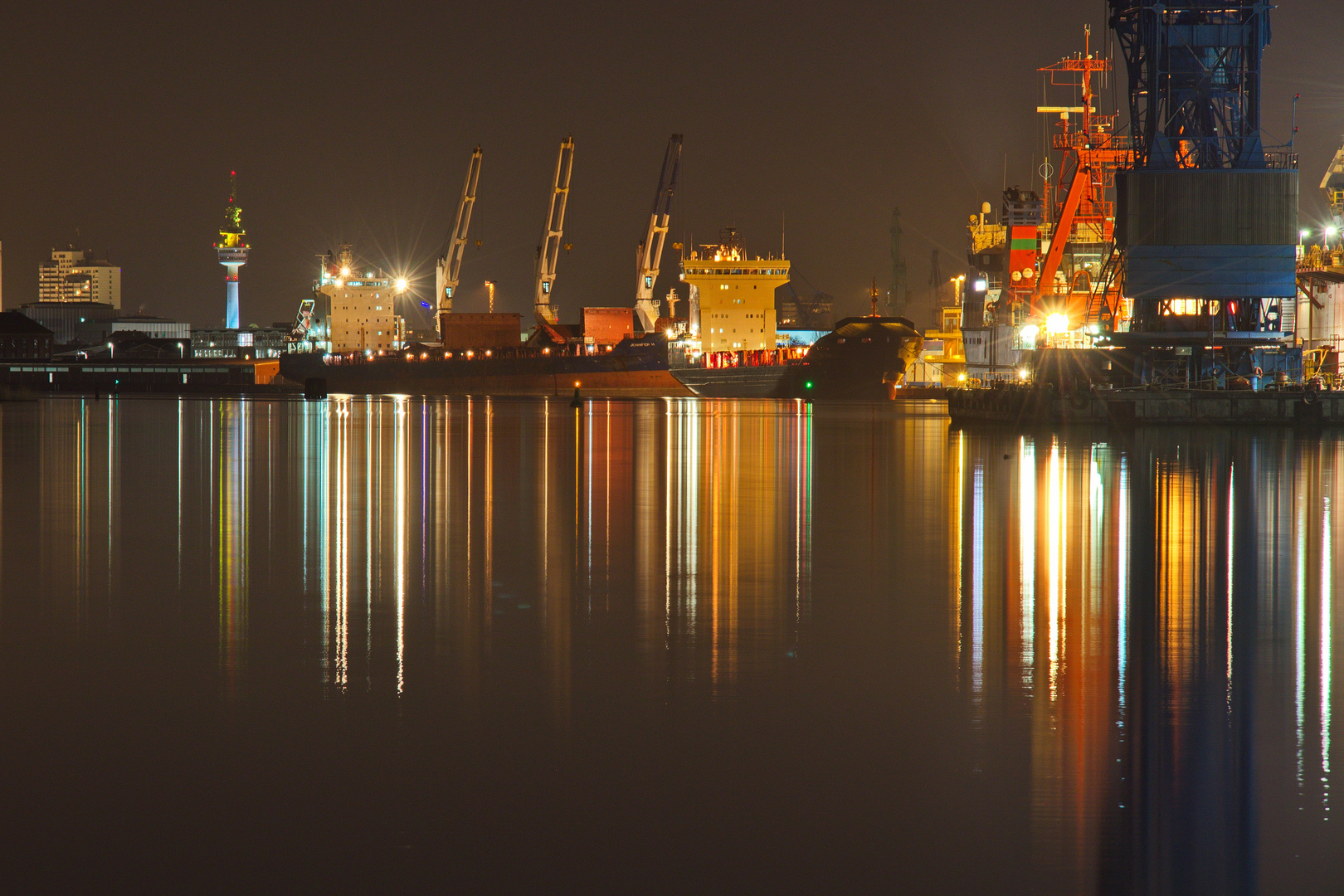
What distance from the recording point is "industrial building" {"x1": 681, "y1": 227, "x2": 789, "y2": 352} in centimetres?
8562

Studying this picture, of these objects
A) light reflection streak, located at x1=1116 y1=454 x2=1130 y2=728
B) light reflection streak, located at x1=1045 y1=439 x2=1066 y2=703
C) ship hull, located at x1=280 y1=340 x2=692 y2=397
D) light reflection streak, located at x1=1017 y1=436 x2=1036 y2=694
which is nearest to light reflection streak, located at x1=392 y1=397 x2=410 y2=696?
light reflection streak, located at x1=1017 y1=436 x2=1036 y2=694

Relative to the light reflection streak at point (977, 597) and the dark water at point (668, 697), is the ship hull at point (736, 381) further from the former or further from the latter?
the dark water at point (668, 697)

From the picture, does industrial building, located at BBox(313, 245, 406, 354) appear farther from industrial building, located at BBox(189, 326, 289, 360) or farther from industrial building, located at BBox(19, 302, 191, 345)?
industrial building, located at BBox(19, 302, 191, 345)

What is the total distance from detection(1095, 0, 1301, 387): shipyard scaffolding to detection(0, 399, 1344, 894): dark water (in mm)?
23311

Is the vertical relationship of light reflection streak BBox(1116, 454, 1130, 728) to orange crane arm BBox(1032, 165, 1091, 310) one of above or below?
below

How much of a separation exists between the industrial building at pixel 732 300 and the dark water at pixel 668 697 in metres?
70.0

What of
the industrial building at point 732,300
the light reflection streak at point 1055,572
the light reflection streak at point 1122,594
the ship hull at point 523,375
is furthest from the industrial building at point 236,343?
the light reflection streak at point 1122,594

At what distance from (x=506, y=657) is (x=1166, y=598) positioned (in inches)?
196

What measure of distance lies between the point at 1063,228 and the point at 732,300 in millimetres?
31585

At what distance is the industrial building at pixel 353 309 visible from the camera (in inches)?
3752

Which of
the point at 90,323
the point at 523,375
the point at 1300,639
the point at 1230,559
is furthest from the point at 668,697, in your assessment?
the point at 90,323

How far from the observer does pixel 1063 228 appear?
2253 inches

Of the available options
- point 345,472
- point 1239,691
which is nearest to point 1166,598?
point 1239,691

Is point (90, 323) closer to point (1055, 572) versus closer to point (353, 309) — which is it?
point (353, 309)
